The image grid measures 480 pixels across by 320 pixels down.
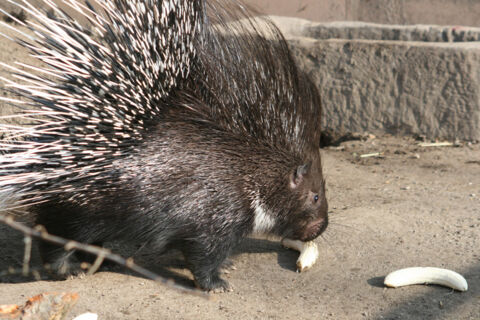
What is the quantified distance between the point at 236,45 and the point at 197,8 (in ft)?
0.78

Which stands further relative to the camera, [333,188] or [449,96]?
[449,96]

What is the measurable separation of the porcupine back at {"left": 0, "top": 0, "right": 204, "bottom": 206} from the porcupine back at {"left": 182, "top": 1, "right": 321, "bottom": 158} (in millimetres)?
179

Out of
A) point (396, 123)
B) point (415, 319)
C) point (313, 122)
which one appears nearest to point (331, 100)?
point (396, 123)

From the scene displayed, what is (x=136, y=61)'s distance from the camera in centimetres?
242

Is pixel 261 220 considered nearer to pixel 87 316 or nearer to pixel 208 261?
pixel 208 261

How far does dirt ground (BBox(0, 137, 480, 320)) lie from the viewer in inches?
95.1

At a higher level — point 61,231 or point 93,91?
point 93,91

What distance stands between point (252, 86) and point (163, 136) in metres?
0.44

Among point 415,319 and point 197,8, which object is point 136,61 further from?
point 415,319

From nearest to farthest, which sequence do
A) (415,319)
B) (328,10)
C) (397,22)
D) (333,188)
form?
(415,319), (333,188), (328,10), (397,22)

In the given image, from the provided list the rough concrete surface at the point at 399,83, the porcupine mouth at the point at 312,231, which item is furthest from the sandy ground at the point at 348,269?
the rough concrete surface at the point at 399,83

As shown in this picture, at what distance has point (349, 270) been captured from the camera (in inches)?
109

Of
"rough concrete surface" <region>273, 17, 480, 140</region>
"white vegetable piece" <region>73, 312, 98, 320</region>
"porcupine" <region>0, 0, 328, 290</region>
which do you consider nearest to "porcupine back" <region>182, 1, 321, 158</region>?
"porcupine" <region>0, 0, 328, 290</region>

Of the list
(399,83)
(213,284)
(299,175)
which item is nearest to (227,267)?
(213,284)
